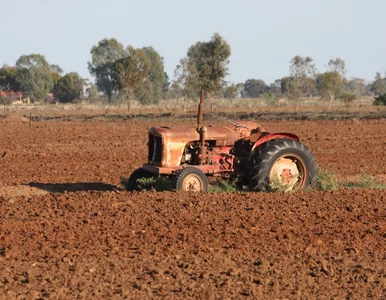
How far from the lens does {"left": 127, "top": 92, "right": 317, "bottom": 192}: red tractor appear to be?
502 inches

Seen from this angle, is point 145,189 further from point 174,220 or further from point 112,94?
point 112,94

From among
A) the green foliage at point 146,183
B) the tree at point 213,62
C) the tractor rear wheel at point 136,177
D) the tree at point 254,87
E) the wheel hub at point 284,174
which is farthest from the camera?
the tree at point 254,87

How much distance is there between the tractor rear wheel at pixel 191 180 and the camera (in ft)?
40.7

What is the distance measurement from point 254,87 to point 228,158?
5854 inches

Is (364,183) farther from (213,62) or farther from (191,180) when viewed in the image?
(213,62)

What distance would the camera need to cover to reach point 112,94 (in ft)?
387

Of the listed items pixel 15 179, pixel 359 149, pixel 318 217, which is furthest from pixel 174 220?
pixel 359 149

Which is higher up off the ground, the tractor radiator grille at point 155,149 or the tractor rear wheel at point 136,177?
the tractor radiator grille at point 155,149

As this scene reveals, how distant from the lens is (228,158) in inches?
521

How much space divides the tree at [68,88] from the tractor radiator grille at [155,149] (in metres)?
92.6

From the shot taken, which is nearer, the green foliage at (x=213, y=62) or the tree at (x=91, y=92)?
the green foliage at (x=213, y=62)

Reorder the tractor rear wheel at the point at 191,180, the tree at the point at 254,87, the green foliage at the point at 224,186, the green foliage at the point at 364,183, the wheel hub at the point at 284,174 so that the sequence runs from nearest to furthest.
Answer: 1. the tractor rear wheel at the point at 191,180
2. the wheel hub at the point at 284,174
3. the green foliage at the point at 224,186
4. the green foliage at the point at 364,183
5. the tree at the point at 254,87

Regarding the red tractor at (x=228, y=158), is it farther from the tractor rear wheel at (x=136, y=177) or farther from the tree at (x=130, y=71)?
the tree at (x=130, y=71)

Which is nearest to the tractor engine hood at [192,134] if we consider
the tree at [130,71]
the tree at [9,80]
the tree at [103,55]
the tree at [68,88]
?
the tree at [130,71]
